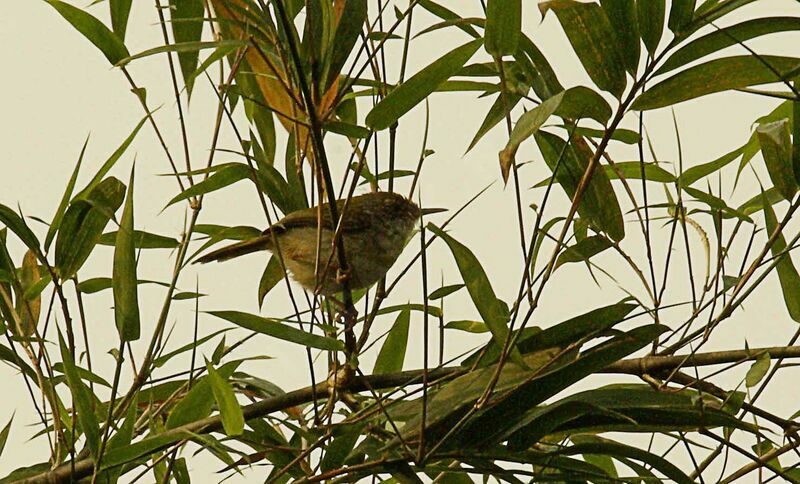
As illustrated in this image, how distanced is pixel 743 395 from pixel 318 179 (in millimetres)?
513

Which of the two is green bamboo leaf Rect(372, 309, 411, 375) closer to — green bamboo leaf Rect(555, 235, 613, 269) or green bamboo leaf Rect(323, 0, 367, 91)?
green bamboo leaf Rect(555, 235, 613, 269)

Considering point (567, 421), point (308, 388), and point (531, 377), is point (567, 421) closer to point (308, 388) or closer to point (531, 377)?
point (531, 377)

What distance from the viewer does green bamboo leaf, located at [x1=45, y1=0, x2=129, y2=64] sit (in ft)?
3.40

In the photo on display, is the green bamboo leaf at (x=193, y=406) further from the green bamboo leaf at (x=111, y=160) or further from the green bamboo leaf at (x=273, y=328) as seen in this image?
the green bamboo leaf at (x=111, y=160)

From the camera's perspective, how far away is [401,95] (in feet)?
2.91

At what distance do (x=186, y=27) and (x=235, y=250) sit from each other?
567 mm

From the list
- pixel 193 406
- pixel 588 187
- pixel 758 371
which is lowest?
pixel 758 371

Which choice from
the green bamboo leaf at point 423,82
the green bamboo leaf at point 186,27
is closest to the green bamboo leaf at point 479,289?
the green bamboo leaf at point 423,82

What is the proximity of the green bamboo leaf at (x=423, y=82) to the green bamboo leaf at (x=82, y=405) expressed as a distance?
0.37 metres

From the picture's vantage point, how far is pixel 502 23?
2.84 feet

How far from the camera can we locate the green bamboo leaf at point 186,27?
1.14 m

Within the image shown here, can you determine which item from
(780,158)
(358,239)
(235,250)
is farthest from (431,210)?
(780,158)

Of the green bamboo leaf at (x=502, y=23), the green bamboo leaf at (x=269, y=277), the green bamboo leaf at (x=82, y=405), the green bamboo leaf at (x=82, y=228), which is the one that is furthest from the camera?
the green bamboo leaf at (x=269, y=277)

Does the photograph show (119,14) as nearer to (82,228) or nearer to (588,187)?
(82,228)
